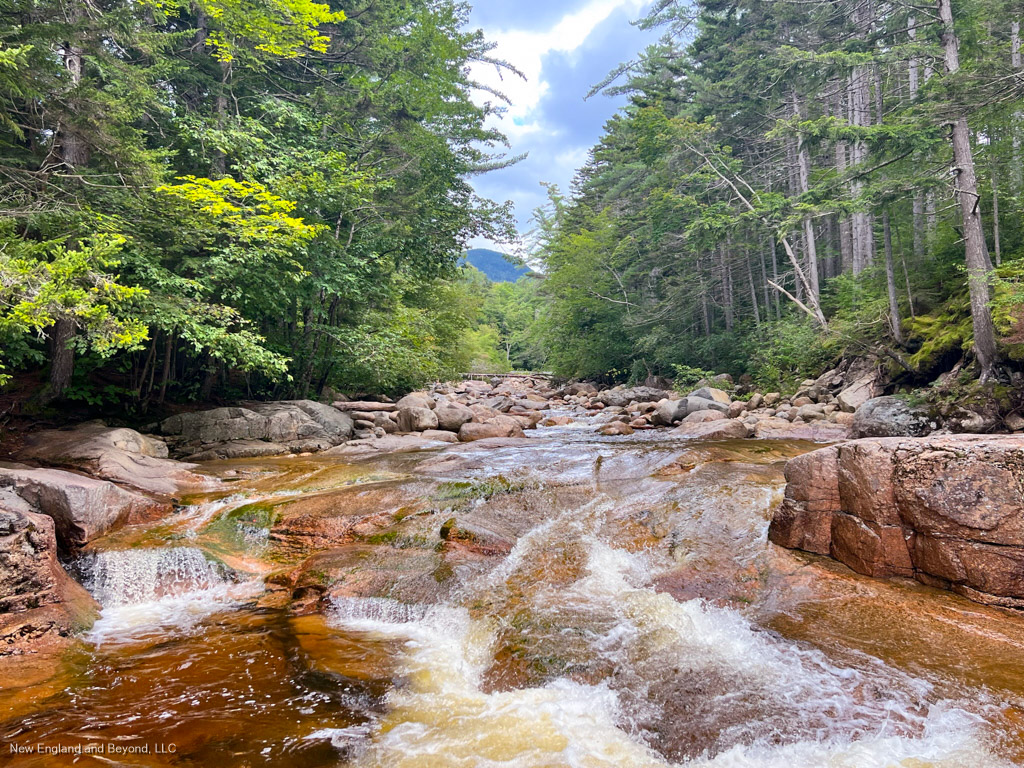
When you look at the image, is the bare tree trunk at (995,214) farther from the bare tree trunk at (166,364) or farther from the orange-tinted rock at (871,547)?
the bare tree trunk at (166,364)

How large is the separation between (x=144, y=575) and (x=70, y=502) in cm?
118

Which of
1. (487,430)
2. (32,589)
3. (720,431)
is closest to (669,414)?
(720,431)

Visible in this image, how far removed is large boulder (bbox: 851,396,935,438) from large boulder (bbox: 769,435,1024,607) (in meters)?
6.49

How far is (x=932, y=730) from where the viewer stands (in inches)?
101

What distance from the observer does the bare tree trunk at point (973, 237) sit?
9062mm

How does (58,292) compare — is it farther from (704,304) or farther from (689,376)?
(704,304)

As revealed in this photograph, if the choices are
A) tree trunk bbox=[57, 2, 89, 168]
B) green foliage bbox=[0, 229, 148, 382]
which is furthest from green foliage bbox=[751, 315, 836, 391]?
tree trunk bbox=[57, 2, 89, 168]

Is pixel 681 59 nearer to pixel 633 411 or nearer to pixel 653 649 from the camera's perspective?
pixel 633 411

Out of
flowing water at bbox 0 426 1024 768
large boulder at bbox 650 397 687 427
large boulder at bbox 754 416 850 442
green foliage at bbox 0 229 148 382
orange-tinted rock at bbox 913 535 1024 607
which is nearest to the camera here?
flowing water at bbox 0 426 1024 768

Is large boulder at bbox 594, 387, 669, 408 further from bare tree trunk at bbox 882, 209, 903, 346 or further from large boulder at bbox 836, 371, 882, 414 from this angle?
bare tree trunk at bbox 882, 209, 903, 346

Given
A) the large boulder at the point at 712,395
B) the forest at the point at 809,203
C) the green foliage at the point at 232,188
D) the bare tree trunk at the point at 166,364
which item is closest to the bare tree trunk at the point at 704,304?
the forest at the point at 809,203

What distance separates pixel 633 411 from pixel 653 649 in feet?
44.7

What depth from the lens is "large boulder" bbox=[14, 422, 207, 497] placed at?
7.02 m

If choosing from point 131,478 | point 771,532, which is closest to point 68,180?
point 131,478
